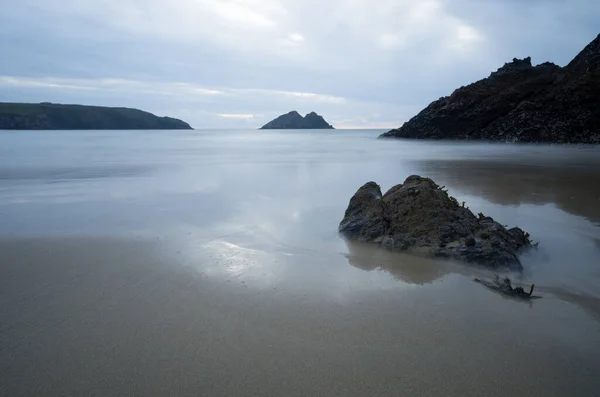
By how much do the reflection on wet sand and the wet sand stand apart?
5.19 metres

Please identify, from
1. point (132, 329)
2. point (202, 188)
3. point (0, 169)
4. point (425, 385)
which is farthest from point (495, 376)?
point (0, 169)

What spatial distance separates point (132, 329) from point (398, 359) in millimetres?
2295

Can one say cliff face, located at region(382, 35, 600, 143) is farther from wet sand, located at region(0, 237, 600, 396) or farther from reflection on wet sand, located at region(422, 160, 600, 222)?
wet sand, located at region(0, 237, 600, 396)

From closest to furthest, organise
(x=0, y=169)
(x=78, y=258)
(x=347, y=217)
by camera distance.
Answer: (x=78, y=258)
(x=347, y=217)
(x=0, y=169)

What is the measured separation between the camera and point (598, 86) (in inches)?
1335

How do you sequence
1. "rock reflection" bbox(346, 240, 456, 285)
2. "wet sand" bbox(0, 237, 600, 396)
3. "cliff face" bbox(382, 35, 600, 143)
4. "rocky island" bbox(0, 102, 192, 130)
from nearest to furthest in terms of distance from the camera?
"wet sand" bbox(0, 237, 600, 396), "rock reflection" bbox(346, 240, 456, 285), "cliff face" bbox(382, 35, 600, 143), "rocky island" bbox(0, 102, 192, 130)

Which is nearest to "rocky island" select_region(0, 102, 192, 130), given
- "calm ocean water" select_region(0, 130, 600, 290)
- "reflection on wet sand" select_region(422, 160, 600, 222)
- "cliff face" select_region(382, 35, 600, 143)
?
"cliff face" select_region(382, 35, 600, 143)

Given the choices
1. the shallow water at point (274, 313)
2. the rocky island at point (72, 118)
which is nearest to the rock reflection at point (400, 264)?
the shallow water at point (274, 313)

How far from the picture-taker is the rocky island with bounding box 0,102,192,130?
126325 mm

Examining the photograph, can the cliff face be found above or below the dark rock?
above

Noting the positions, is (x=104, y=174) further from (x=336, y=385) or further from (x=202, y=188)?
(x=336, y=385)

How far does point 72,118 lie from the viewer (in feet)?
479

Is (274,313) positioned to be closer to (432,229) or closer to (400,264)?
(400,264)

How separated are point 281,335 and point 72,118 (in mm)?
170304
